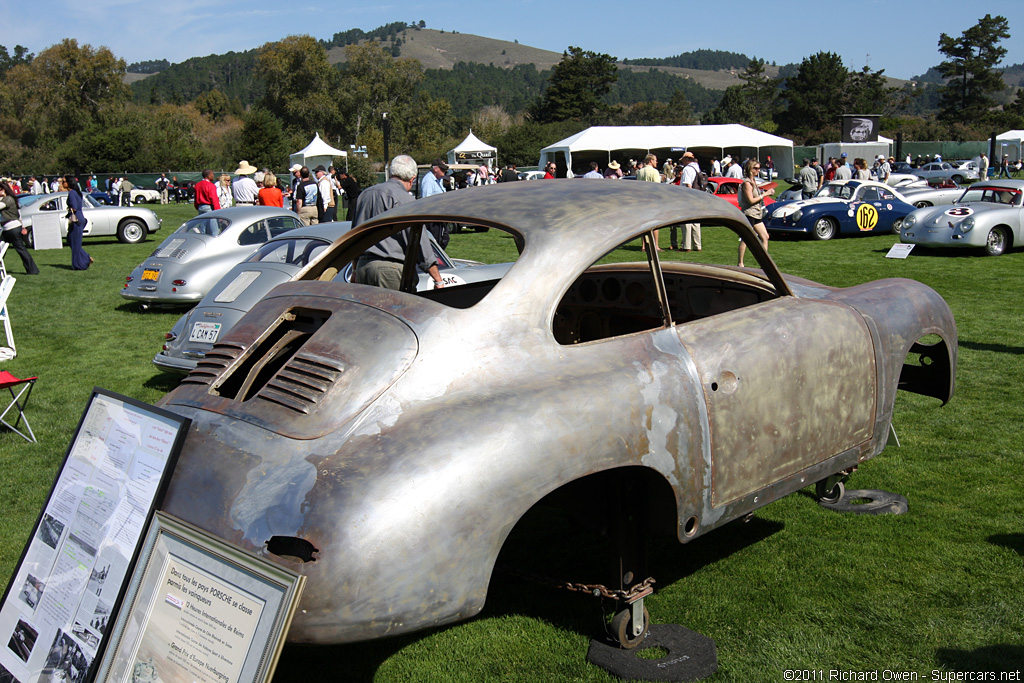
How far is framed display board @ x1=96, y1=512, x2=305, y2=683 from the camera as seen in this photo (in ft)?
7.24

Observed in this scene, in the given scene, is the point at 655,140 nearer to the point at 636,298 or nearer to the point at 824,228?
the point at 824,228

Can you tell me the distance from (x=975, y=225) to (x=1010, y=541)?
12740 mm

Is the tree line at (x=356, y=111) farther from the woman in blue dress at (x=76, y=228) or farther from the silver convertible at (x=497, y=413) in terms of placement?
the silver convertible at (x=497, y=413)

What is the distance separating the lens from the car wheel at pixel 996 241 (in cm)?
1520

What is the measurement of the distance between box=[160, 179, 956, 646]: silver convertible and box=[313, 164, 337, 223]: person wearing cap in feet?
44.5

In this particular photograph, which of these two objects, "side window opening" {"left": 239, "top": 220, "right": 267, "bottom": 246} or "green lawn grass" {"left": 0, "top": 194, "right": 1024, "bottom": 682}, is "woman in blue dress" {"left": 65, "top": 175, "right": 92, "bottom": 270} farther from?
"green lawn grass" {"left": 0, "top": 194, "right": 1024, "bottom": 682}

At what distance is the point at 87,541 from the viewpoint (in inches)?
111

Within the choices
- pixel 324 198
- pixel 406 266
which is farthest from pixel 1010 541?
pixel 324 198

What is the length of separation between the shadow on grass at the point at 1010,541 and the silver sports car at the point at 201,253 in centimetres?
958

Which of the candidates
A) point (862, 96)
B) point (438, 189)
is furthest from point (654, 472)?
point (862, 96)

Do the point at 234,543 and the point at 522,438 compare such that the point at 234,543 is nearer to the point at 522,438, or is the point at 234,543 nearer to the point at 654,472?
the point at 522,438

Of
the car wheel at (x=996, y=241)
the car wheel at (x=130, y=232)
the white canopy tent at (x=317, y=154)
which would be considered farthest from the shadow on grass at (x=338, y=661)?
the white canopy tent at (x=317, y=154)

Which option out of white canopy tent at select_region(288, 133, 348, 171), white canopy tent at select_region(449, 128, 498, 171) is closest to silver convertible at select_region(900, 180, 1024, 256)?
white canopy tent at select_region(449, 128, 498, 171)

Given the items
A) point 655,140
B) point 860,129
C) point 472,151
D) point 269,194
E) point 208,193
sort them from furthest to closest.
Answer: point 860,129 < point 472,151 < point 655,140 < point 208,193 < point 269,194
